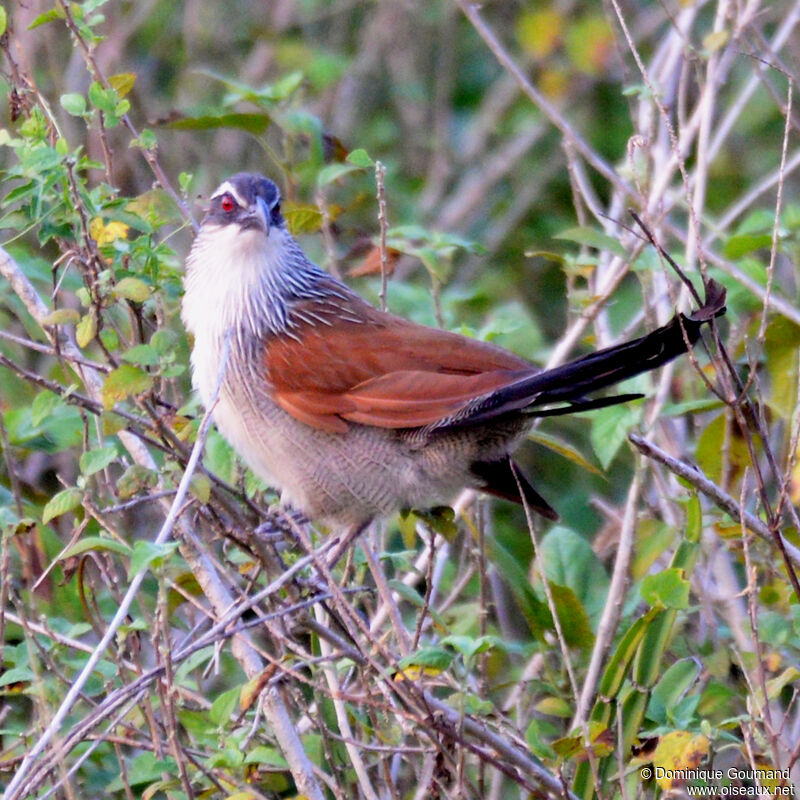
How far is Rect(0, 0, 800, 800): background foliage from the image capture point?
2.44 metres

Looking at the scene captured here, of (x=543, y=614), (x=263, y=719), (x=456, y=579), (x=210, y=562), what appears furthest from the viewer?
(x=456, y=579)

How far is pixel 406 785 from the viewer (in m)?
3.44

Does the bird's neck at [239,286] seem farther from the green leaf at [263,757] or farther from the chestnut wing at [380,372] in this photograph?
the green leaf at [263,757]

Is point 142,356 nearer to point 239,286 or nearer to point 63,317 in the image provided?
point 63,317

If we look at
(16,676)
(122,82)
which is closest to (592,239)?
(122,82)

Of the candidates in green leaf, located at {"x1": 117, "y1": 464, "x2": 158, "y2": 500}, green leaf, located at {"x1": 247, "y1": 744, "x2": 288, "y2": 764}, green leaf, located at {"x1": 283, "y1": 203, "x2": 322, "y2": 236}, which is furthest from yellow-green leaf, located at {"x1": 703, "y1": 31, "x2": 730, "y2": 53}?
green leaf, located at {"x1": 247, "y1": 744, "x2": 288, "y2": 764}

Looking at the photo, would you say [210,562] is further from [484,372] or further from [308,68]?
[308,68]

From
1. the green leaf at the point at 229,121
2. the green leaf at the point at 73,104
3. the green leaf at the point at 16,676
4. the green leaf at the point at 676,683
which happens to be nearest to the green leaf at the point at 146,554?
the green leaf at the point at 16,676

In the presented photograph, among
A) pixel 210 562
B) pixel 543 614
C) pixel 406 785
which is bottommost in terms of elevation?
pixel 406 785

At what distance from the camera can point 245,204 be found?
3.24m

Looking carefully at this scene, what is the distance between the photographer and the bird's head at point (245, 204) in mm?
3232

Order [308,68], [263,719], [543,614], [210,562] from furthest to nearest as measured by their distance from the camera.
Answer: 1. [308,68]
2. [543,614]
3. [263,719]
4. [210,562]

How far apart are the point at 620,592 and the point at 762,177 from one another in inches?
174

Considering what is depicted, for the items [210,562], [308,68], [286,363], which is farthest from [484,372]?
[308,68]
